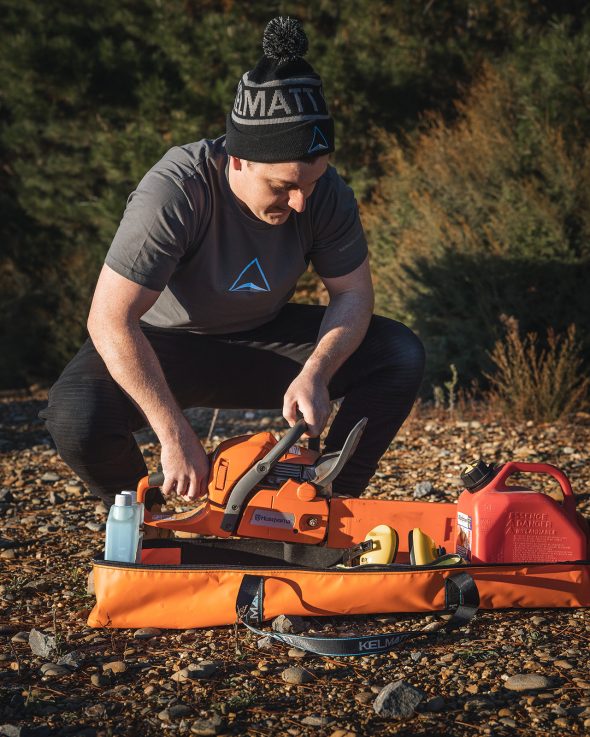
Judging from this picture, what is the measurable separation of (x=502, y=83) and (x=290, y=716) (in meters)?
8.66

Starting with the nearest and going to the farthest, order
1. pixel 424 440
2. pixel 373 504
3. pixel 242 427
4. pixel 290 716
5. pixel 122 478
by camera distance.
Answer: pixel 290 716 < pixel 373 504 < pixel 122 478 < pixel 424 440 < pixel 242 427

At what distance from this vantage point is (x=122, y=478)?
11.6ft

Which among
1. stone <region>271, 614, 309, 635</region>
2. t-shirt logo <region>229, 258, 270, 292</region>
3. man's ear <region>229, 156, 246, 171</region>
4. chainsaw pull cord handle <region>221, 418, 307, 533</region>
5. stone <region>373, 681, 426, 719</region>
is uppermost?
man's ear <region>229, 156, 246, 171</region>

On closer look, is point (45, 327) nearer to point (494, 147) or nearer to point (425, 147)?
point (425, 147)

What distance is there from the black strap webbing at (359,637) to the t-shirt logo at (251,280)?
4.08 ft

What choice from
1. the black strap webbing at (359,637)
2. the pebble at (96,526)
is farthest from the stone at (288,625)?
the pebble at (96,526)

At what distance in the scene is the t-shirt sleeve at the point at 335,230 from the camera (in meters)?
3.62

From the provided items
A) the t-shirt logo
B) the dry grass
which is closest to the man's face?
the t-shirt logo

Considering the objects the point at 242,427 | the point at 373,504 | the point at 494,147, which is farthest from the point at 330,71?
the point at 373,504

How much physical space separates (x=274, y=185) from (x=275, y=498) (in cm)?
119

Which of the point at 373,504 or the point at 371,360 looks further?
the point at 371,360

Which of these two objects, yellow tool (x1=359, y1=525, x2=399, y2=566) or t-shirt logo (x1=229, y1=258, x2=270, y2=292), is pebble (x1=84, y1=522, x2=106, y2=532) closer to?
t-shirt logo (x1=229, y1=258, x2=270, y2=292)

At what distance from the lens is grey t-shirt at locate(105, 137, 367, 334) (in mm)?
3182

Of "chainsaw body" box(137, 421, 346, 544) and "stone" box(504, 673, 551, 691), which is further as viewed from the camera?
"chainsaw body" box(137, 421, 346, 544)
